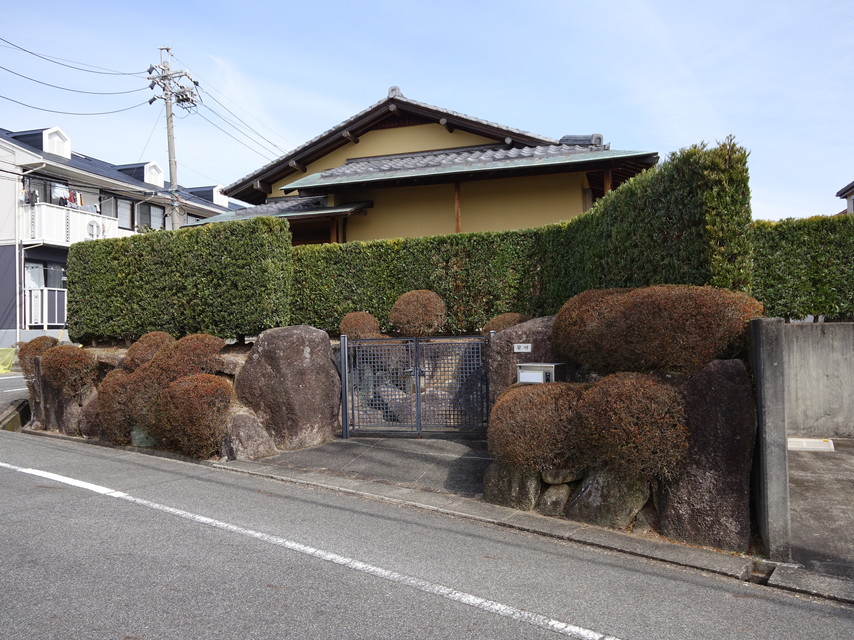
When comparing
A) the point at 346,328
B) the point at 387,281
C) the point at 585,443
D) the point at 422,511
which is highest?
the point at 387,281

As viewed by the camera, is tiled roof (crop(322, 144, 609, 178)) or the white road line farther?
tiled roof (crop(322, 144, 609, 178))

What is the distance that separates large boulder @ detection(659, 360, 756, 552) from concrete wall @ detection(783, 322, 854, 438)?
4.42 metres

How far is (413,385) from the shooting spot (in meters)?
9.81

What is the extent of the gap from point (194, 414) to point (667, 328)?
675 centimetres

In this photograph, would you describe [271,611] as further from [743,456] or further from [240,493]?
[743,456]

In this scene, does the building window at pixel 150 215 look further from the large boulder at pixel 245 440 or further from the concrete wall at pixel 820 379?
the concrete wall at pixel 820 379

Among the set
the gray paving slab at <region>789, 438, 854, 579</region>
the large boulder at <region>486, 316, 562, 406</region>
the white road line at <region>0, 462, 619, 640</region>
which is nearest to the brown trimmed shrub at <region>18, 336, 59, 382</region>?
the white road line at <region>0, 462, 619, 640</region>

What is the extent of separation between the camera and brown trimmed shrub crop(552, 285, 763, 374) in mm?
5652

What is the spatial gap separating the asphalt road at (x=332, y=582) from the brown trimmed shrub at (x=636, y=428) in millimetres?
856

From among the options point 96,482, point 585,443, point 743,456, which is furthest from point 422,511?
point 96,482

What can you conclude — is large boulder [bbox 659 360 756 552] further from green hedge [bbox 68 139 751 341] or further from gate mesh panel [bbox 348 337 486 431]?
gate mesh panel [bbox 348 337 486 431]

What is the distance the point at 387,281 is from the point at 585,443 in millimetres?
7433

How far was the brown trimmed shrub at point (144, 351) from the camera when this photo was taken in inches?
444

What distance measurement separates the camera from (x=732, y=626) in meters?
3.83
